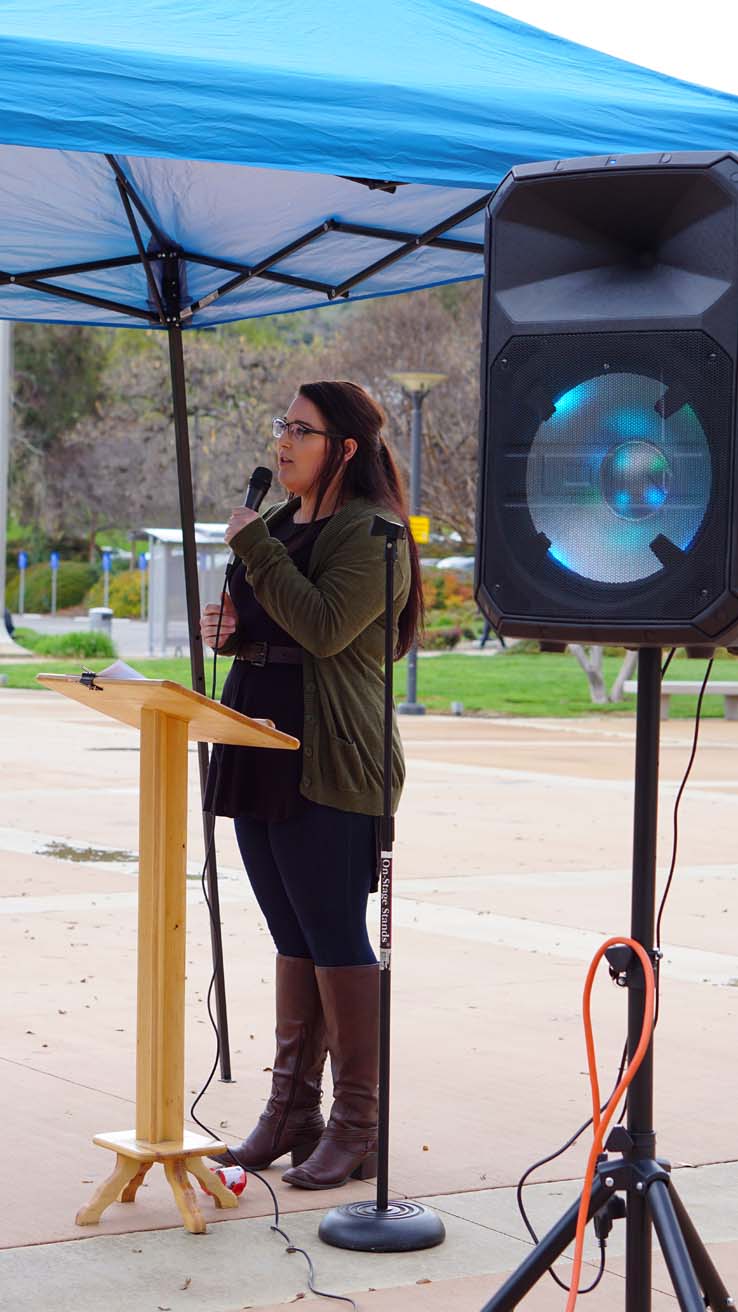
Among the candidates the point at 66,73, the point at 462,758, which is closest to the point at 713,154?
the point at 66,73

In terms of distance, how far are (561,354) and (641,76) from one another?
235 cm

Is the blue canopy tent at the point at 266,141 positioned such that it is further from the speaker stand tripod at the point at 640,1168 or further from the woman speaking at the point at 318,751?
the speaker stand tripod at the point at 640,1168

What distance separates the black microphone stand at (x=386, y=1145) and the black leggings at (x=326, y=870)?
32 cm

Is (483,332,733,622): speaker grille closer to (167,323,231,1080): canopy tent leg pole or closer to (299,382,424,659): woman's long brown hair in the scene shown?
(299,382,424,659): woman's long brown hair

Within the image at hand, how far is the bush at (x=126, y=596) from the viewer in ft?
175

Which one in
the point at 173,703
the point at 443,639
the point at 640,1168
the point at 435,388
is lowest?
the point at 443,639

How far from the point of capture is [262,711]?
4574 mm

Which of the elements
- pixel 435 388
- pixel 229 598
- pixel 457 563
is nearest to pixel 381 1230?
pixel 229 598

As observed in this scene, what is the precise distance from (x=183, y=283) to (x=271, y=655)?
1876 mm

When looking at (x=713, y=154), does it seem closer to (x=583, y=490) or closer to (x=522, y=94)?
(x=583, y=490)

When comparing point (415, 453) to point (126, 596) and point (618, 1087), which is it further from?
point (126, 596)

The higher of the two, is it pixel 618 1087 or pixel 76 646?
pixel 618 1087

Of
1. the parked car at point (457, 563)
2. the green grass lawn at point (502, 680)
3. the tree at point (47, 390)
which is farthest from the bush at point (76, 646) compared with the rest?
the parked car at point (457, 563)

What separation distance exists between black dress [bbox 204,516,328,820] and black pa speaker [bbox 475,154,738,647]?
1343mm
